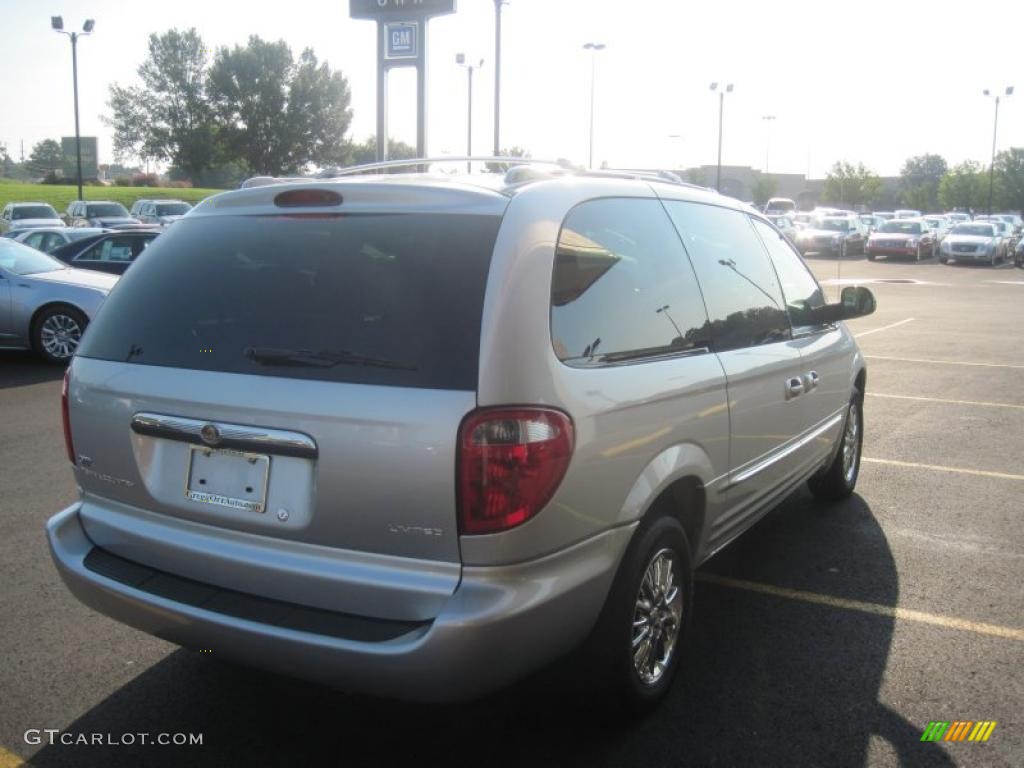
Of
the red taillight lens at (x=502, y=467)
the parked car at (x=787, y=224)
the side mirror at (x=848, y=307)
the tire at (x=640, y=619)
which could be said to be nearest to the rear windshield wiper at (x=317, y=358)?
the red taillight lens at (x=502, y=467)

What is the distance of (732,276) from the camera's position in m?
4.12

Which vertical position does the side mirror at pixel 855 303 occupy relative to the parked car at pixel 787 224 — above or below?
below

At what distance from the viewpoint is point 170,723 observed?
3.28 metres

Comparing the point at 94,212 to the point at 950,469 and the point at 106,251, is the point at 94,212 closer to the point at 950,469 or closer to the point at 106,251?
the point at 106,251

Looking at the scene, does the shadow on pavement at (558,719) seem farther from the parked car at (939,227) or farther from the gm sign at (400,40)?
the parked car at (939,227)

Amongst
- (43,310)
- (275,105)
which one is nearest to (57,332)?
(43,310)

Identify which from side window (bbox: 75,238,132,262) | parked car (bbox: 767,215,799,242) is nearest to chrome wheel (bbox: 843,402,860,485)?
side window (bbox: 75,238,132,262)

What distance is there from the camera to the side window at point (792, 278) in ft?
15.5

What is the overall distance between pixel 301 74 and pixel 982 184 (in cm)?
6266

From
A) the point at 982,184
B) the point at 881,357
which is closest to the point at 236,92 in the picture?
the point at 982,184

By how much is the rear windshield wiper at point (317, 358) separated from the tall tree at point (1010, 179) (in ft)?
299

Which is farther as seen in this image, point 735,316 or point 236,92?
point 236,92

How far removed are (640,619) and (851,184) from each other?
9964cm

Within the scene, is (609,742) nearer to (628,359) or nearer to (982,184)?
(628,359)
